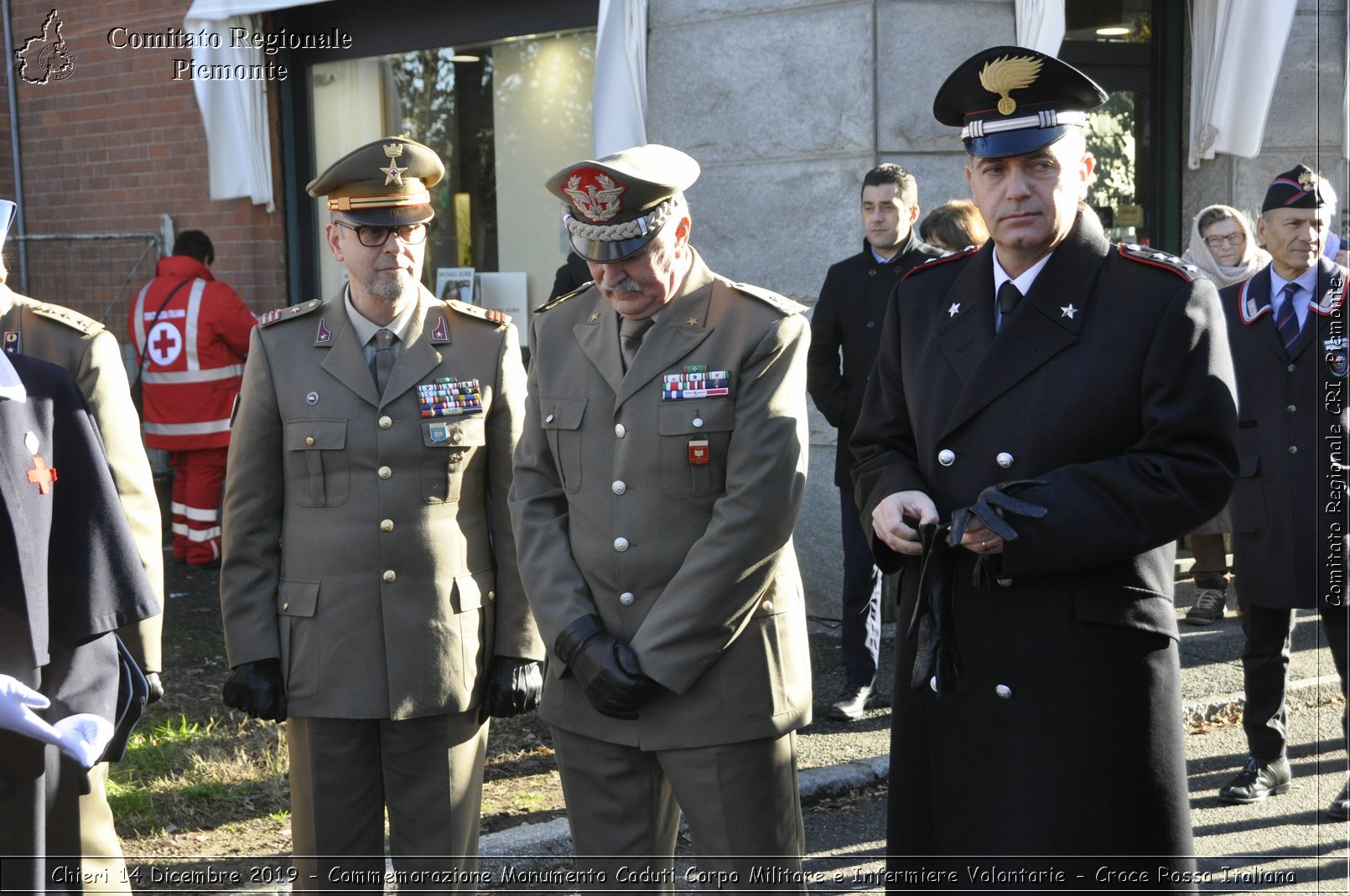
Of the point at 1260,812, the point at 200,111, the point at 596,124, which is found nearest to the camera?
the point at 1260,812

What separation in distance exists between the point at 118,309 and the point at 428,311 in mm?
8148

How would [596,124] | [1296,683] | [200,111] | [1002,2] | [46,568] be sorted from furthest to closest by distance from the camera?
[200,111], [596,124], [1002,2], [1296,683], [46,568]

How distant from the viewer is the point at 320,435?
352cm

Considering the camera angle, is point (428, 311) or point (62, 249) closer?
point (428, 311)

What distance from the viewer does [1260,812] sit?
501 centimetres

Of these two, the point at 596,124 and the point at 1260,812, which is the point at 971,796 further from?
the point at 596,124

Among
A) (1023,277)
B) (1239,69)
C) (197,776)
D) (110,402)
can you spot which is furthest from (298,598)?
(1239,69)

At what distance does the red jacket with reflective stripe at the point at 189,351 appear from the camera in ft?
30.4

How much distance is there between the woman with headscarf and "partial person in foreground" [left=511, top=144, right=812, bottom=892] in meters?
4.50

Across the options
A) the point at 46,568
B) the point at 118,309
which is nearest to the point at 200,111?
the point at 118,309

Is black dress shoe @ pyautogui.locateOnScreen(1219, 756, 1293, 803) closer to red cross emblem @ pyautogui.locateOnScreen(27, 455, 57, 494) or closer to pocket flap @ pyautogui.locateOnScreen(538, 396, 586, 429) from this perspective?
pocket flap @ pyautogui.locateOnScreen(538, 396, 586, 429)

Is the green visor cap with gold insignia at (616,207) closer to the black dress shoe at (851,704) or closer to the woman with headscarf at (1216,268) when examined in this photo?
the black dress shoe at (851,704)

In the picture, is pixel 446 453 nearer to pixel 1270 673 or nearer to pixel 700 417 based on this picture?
pixel 700 417

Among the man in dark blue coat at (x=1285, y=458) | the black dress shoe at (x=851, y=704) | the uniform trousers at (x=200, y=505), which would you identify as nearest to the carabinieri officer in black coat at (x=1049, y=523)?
the man in dark blue coat at (x=1285, y=458)
